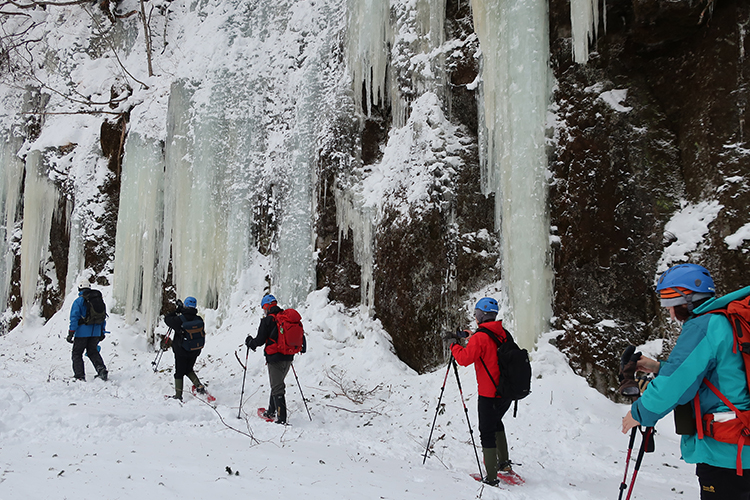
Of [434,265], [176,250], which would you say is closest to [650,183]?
[434,265]

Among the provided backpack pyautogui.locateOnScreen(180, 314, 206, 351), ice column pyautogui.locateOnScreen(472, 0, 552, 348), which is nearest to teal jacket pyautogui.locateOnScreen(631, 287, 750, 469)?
ice column pyautogui.locateOnScreen(472, 0, 552, 348)

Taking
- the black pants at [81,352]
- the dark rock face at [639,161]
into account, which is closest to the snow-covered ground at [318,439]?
the black pants at [81,352]

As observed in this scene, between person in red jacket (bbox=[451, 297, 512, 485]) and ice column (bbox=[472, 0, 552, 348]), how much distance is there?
3.51 m

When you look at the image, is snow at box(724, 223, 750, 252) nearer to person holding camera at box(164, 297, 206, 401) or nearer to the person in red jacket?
the person in red jacket

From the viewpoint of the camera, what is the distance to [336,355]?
9.76 meters

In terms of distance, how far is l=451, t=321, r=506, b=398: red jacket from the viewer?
13.5 ft

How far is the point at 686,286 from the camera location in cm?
243

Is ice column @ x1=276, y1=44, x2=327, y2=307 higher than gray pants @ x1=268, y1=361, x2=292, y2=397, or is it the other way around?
ice column @ x1=276, y1=44, x2=327, y2=307

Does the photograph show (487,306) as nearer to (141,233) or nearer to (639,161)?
(639,161)

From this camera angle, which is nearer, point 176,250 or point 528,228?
point 528,228

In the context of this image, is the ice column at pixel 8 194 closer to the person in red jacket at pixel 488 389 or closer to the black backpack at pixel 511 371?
the person in red jacket at pixel 488 389

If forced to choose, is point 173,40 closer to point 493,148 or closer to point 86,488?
point 493,148

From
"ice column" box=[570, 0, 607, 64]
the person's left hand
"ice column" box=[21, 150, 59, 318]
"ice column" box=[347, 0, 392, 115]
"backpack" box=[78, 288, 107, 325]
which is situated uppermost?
"ice column" box=[347, 0, 392, 115]

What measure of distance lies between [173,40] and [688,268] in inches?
698
